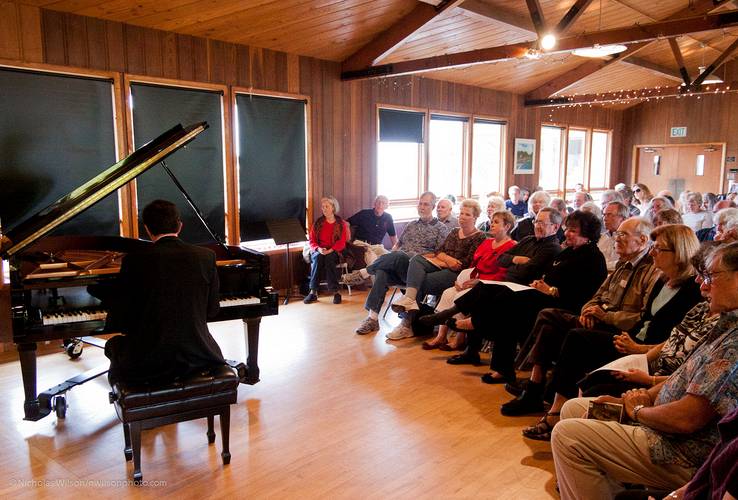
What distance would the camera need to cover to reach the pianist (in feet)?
8.63

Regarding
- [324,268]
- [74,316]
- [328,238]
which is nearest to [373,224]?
[328,238]

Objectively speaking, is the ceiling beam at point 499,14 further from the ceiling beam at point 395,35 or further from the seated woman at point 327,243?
the seated woman at point 327,243

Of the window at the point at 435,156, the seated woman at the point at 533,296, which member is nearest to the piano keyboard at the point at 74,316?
the seated woman at the point at 533,296

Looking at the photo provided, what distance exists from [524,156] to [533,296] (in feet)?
23.6

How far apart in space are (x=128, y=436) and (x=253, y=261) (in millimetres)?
1240

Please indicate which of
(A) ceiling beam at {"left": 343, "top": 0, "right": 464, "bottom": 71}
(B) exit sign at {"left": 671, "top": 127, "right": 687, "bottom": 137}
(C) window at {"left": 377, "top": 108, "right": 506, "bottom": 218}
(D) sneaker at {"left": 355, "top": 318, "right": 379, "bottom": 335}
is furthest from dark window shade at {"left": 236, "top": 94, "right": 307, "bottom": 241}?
(B) exit sign at {"left": 671, "top": 127, "right": 687, "bottom": 137}

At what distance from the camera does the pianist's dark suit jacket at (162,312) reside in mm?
2629

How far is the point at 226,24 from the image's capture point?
5.66 metres

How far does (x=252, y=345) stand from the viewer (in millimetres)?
3834

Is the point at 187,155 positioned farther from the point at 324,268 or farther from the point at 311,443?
the point at 311,443

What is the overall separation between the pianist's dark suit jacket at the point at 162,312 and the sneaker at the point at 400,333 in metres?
Answer: 2.51

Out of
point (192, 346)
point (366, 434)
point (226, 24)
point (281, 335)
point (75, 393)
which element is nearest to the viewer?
point (192, 346)

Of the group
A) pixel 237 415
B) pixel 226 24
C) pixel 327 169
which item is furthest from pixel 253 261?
pixel 327 169

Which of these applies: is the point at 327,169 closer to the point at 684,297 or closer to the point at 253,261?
the point at 253,261
